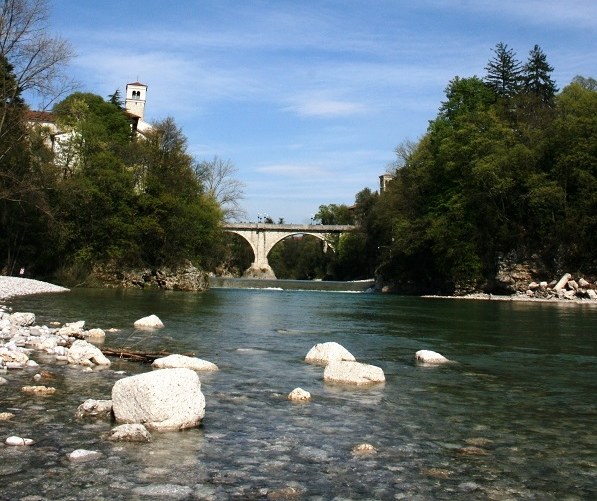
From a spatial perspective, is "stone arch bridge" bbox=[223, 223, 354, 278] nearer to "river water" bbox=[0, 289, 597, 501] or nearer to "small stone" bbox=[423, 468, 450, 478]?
"river water" bbox=[0, 289, 597, 501]

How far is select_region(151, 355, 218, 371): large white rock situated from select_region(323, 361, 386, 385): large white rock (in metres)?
2.07

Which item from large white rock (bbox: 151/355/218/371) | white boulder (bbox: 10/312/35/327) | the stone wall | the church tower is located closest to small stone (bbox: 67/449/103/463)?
large white rock (bbox: 151/355/218/371)

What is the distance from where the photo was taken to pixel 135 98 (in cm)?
11375

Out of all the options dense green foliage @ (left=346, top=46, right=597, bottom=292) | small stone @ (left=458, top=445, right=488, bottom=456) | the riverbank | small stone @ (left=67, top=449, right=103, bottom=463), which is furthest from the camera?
dense green foliage @ (left=346, top=46, right=597, bottom=292)

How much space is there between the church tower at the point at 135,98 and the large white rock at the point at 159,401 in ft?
367

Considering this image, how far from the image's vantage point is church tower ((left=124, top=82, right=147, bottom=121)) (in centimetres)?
11331

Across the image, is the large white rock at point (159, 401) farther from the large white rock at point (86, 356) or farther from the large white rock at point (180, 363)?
the large white rock at point (86, 356)

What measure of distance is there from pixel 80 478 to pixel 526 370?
32.1 feet

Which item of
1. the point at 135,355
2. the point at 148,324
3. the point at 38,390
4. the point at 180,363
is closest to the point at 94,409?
the point at 38,390

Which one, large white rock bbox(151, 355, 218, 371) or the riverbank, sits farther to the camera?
the riverbank

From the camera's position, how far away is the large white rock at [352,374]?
10609 mm

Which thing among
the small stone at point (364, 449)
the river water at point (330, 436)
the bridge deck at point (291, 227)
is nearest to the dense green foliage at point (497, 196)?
the river water at point (330, 436)

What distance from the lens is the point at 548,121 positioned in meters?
59.1

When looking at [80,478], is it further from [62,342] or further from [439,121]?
[439,121]
